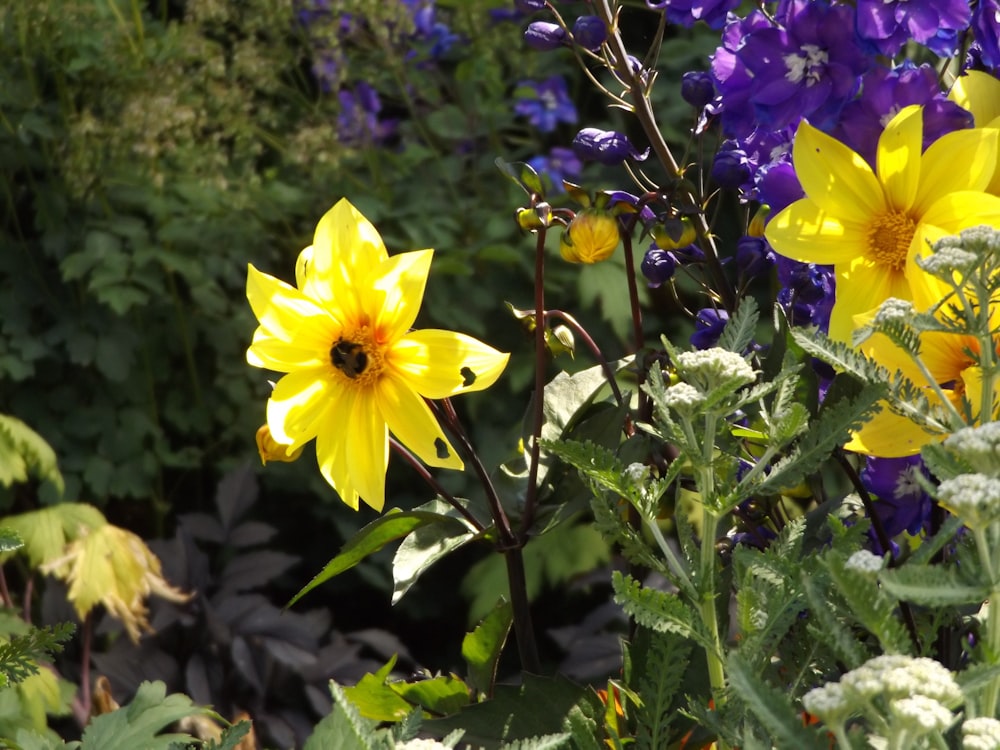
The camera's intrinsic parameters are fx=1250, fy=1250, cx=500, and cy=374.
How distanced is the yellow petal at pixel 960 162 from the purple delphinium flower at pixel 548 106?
5.14 ft

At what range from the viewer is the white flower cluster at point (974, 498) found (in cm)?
34

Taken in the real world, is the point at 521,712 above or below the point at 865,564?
below

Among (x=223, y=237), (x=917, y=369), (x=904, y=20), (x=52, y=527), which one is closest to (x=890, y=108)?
(x=904, y=20)

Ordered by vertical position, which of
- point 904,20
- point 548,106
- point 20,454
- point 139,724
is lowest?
point 20,454

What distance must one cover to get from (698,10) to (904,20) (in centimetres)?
12

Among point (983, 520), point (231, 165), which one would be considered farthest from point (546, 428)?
point (231, 165)

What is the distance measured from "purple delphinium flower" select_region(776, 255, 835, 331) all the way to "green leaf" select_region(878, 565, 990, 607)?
291 millimetres

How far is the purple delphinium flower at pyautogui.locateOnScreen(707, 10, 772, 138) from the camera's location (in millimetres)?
652

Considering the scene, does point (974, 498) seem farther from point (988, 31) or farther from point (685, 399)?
point (988, 31)

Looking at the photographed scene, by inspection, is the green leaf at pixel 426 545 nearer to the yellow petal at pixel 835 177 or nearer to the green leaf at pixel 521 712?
the green leaf at pixel 521 712

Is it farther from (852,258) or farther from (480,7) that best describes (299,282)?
(480,7)

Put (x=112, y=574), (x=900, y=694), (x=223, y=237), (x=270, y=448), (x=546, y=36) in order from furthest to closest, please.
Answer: (x=223, y=237) < (x=112, y=574) < (x=546, y=36) < (x=270, y=448) < (x=900, y=694)

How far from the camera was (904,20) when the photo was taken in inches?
22.7

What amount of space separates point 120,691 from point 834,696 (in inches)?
54.5
